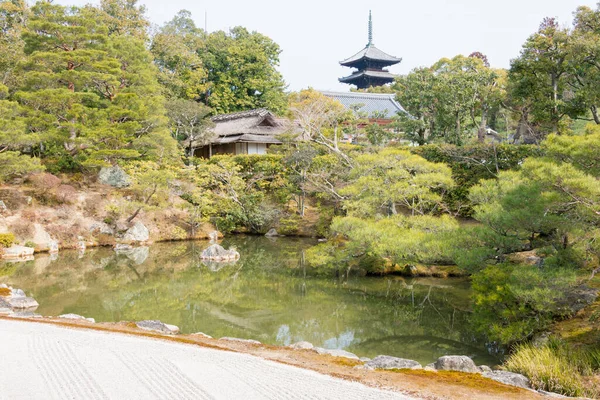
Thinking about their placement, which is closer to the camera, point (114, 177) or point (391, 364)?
point (391, 364)

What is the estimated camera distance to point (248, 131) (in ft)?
83.0

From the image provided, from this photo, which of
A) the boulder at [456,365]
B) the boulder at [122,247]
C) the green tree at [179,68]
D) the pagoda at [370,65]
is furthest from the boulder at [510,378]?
the pagoda at [370,65]

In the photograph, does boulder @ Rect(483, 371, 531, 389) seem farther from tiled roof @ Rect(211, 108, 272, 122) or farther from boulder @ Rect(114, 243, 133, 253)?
tiled roof @ Rect(211, 108, 272, 122)

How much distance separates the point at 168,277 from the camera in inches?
526

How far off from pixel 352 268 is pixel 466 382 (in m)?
8.90

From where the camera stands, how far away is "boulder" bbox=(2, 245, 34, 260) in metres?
15.0

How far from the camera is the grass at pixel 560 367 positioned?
195 inches

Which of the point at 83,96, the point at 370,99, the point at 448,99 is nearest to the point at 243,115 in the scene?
the point at 83,96

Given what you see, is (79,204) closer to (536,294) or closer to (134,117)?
(134,117)

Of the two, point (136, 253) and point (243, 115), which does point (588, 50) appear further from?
point (243, 115)

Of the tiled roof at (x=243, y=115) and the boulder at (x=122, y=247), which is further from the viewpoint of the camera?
the tiled roof at (x=243, y=115)

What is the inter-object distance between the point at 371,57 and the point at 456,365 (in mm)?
39736

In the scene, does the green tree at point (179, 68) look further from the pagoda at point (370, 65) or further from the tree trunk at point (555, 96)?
the tree trunk at point (555, 96)

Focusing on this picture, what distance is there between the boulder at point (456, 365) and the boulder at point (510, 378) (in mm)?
473
